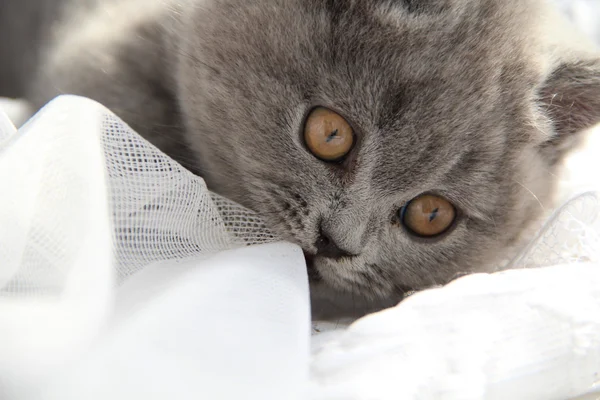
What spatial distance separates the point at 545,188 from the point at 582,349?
50 cm

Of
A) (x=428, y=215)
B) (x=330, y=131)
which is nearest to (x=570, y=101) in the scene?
(x=428, y=215)

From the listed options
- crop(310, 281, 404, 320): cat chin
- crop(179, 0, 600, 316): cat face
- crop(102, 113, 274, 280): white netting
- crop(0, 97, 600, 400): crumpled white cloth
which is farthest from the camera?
crop(310, 281, 404, 320): cat chin

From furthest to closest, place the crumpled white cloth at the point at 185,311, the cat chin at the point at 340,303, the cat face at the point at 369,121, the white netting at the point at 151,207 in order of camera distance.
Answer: the cat chin at the point at 340,303, the cat face at the point at 369,121, the white netting at the point at 151,207, the crumpled white cloth at the point at 185,311

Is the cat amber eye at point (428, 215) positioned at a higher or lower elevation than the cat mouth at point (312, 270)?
higher

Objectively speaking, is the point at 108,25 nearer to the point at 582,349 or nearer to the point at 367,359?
the point at 367,359

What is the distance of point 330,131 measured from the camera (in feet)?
2.79

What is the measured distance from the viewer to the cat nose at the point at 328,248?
0.88 metres

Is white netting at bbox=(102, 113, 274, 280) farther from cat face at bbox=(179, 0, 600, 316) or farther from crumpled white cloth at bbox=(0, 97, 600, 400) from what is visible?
cat face at bbox=(179, 0, 600, 316)

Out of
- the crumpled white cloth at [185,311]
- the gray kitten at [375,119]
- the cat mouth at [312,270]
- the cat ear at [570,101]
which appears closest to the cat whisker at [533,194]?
the gray kitten at [375,119]

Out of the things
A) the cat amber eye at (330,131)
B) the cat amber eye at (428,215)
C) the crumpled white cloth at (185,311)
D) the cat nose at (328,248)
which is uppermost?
the cat amber eye at (330,131)

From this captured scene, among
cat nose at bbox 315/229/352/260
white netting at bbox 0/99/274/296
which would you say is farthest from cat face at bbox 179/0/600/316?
white netting at bbox 0/99/274/296

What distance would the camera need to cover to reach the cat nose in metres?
0.88

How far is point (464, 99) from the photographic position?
0.87 meters

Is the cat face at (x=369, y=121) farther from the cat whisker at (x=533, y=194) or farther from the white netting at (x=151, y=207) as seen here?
the white netting at (x=151, y=207)
